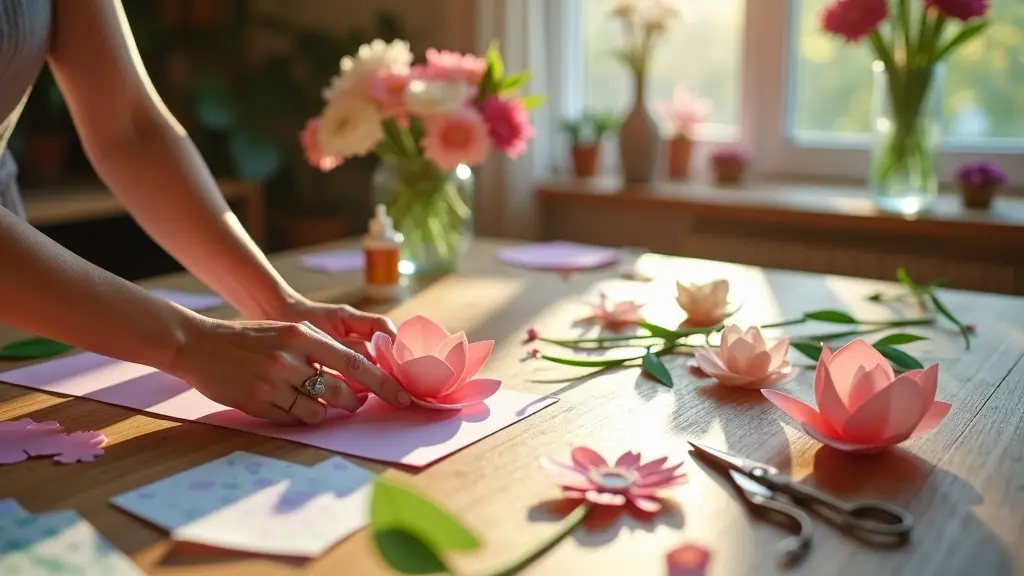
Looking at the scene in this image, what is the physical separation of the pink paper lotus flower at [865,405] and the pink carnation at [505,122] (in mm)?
796

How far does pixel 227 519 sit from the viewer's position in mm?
733

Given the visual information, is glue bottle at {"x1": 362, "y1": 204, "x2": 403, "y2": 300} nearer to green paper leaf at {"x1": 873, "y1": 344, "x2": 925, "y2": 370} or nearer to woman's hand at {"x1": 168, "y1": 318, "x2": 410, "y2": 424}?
woman's hand at {"x1": 168, "y1": 318, "x2": 410, "y2": 424}

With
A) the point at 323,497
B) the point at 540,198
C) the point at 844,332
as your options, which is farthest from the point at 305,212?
the point at 323,497

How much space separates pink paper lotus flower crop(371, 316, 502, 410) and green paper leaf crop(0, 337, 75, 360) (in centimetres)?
41

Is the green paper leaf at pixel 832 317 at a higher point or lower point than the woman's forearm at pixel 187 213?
lower

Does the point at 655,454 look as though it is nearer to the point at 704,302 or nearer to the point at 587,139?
the point at 704,302

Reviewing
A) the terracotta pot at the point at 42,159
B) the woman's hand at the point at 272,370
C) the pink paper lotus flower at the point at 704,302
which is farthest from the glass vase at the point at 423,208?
the terracotta pot at the point at 42,159

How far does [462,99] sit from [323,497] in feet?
3.06

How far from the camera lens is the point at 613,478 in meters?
0.80

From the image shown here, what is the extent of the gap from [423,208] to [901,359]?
802 millimetres

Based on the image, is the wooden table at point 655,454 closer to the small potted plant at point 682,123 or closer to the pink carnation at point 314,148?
the pink carnation at point 314,148

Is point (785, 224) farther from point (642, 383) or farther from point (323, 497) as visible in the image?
point (323, 497)

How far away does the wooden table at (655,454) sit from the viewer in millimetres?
691

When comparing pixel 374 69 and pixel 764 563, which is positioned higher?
pixel 374 69
